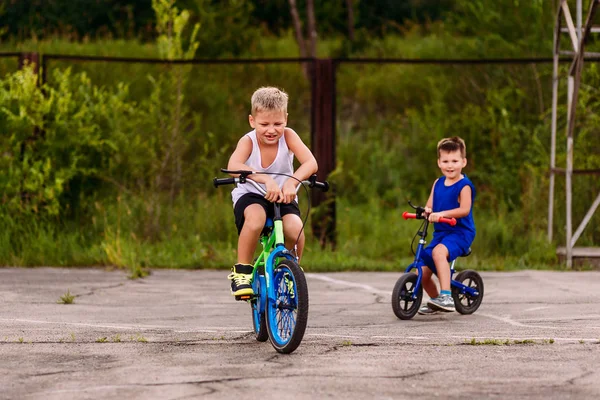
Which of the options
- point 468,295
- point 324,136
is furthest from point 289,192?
point 324,136

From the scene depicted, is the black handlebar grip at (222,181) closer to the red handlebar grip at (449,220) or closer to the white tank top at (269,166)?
the white tank top at (269,166)

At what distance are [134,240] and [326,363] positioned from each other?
7.46 metres

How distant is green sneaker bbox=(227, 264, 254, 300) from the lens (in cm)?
714

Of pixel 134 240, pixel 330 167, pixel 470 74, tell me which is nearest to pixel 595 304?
pixel 330 167

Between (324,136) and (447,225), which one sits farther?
(324,136)

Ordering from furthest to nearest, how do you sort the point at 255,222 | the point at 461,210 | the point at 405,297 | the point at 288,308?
the point at 461,210, the point at 405,297, the point at 255,222, the point at 288,308

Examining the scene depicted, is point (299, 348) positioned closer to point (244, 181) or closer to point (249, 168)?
point (244, 181)

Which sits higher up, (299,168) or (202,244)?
(299,168)

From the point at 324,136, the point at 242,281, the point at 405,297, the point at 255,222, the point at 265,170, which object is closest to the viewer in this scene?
the point at 255,222

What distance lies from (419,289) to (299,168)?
210 cm

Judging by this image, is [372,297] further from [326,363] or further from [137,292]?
[326,363]

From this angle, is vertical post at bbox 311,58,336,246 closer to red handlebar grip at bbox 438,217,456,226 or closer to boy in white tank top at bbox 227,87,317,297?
red handlebar grip at bbox 438,217,456,226

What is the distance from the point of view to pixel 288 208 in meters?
7.16

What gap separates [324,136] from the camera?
45.6 feet
